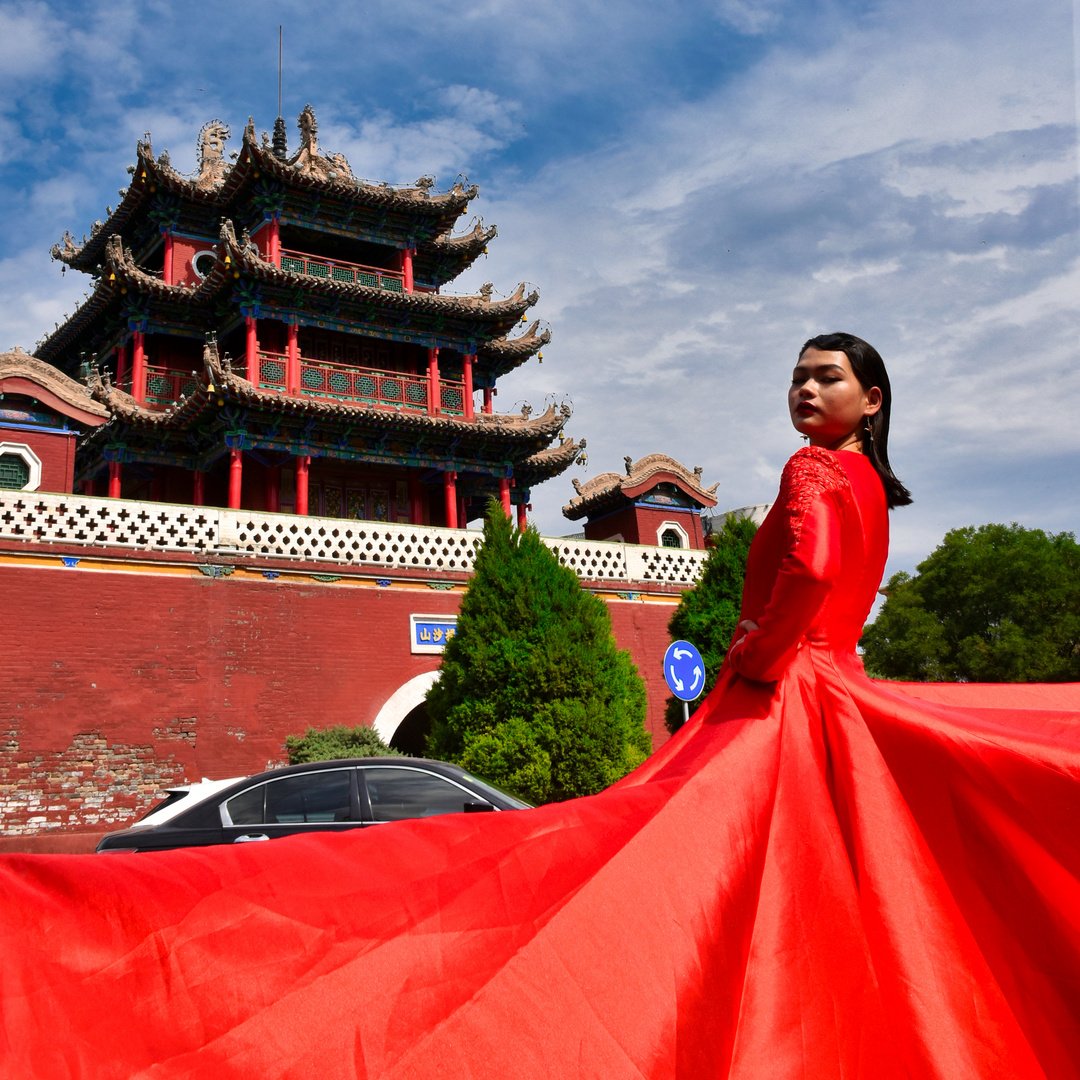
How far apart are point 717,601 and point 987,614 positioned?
61.1 ft

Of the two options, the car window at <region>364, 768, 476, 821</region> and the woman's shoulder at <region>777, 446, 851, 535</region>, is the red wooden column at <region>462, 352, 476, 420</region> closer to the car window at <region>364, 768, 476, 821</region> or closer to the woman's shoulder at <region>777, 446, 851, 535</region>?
the car window at <region>364, 768, 476, 821</region>

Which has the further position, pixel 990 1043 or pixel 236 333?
pixel 236 333

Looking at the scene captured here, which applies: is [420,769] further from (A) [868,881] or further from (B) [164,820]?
(A) [868,881]

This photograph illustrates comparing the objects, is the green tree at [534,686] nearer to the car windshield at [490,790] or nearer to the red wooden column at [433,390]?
the car windshield at [490,790]

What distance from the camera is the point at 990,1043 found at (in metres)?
1.43

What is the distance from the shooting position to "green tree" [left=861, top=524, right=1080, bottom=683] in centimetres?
2566

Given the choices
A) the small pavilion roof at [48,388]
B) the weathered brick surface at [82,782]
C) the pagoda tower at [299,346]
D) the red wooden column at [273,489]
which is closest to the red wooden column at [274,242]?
the pagoda tower at [299,346]

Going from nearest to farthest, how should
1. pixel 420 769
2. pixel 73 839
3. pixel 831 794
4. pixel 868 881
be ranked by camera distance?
pixel 868 881 → pixel 831 794 → pixel 420 769 → pixel 73 839

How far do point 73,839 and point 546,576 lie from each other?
19.3ft

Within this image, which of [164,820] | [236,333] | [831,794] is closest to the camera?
[831,794]

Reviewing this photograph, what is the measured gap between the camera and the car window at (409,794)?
18.3 feet

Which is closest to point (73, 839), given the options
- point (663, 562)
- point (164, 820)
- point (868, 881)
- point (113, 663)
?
point (113, 663)

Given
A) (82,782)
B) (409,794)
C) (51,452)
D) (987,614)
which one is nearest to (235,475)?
(51,452)

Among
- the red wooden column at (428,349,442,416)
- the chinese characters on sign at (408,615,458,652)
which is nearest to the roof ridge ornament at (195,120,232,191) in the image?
the red wooden column at (428,349,442,416)
